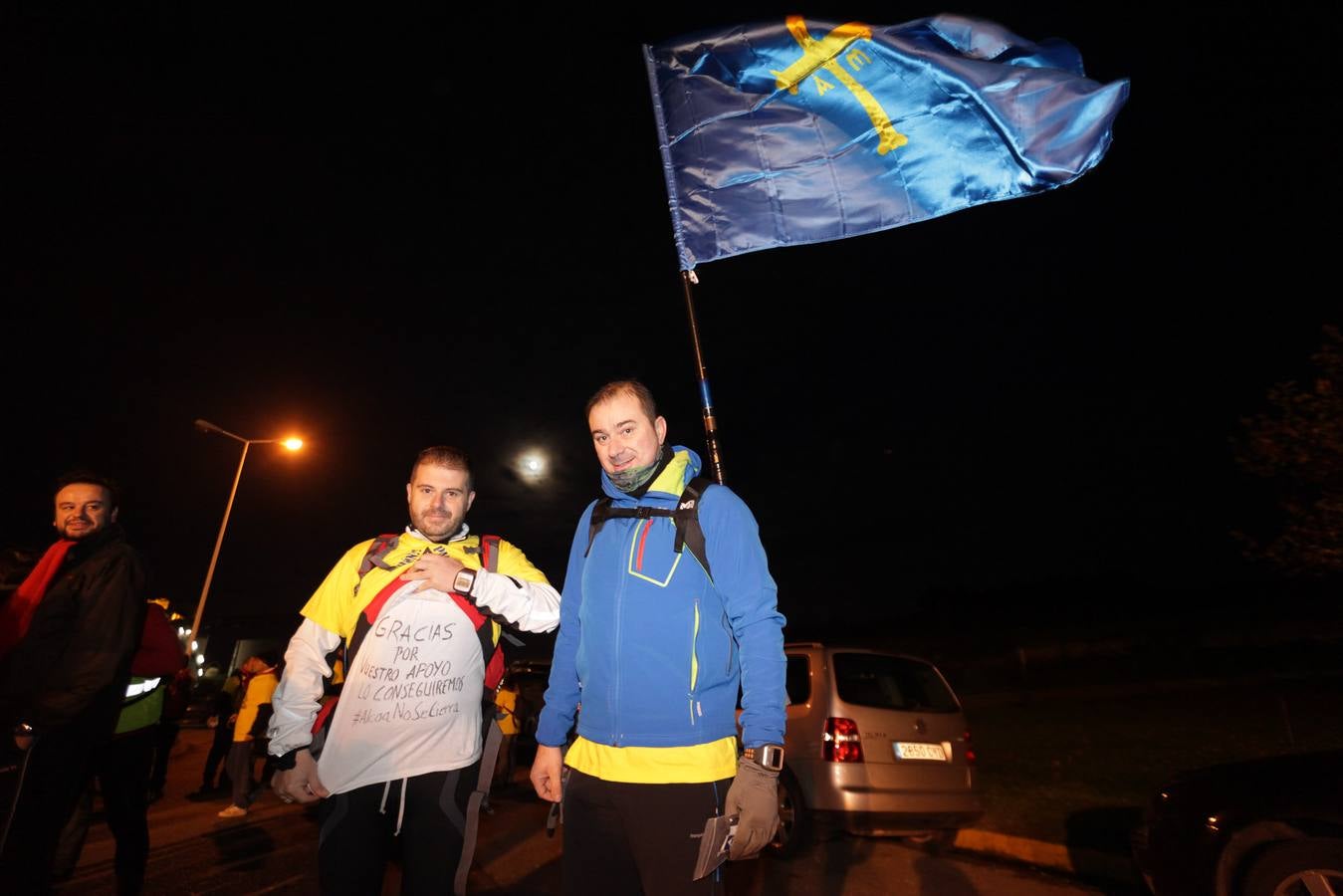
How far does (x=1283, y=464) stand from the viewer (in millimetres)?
8320

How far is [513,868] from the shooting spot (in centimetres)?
506

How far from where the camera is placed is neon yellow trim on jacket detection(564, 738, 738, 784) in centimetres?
212

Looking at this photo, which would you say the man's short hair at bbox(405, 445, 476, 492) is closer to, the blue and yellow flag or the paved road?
the blue and yellow flag

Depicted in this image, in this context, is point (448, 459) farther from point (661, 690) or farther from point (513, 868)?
point (513, 868)

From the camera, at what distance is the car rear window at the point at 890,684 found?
19.0 feet

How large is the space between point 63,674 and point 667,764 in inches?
124

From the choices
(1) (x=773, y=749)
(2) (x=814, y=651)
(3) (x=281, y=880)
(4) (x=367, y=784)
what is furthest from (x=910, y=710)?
(3) (x=281, y=880)

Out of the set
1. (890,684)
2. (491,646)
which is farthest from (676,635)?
(890,684)

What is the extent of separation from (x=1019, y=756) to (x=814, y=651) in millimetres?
5252

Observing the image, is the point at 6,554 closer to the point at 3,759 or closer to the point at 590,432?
the point at 3,759

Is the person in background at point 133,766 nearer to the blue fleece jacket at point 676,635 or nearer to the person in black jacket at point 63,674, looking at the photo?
the person in black jacket at point 63,674

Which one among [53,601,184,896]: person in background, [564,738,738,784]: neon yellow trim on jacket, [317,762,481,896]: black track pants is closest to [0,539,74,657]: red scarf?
[53,601,184,896]: person in background

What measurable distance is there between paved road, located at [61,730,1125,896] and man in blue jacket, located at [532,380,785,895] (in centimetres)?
298

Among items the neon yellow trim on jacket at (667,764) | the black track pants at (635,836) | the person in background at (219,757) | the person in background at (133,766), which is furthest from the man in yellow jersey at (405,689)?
the person in background at (219,757)
